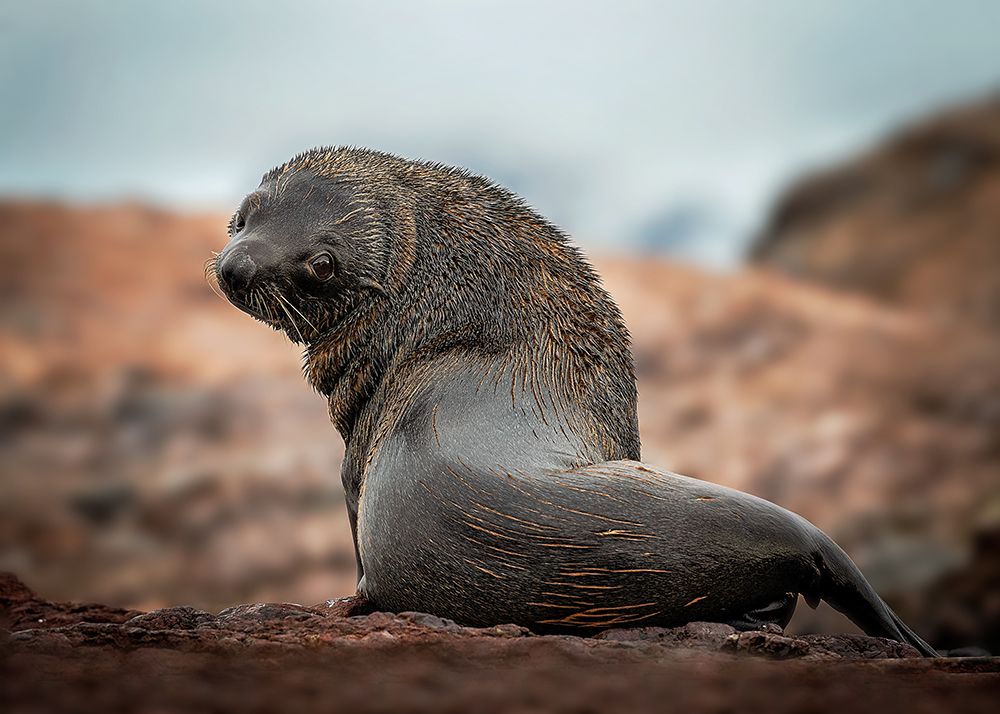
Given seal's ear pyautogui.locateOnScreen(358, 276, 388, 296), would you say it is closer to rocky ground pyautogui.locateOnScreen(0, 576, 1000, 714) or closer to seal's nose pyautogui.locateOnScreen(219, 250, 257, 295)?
seal's nose pyautogui.locateOnScreen(219, 250, 257, 295)

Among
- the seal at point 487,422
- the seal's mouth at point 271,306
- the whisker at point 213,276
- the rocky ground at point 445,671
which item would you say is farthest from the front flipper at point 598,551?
the whisker at point 213,276

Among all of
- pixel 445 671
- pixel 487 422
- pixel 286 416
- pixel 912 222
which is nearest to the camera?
pixel 445 671

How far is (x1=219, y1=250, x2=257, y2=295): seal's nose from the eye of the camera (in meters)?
5.93

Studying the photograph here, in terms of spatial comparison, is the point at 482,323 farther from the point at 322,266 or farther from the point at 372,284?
the point at 322,266

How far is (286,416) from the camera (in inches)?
753

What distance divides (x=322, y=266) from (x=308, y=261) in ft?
0.24

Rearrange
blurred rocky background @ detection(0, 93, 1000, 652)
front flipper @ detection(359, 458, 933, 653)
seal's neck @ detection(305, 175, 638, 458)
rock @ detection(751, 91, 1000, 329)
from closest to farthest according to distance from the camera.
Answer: front flipper @ detection(359, 458, 933, 653)
seal's neck @ detection(305, 175, 638, 458)
blurred rocky background @ detection(0, 93, 1000, 652)
rock @ detection(751, 91, 1000, 329)

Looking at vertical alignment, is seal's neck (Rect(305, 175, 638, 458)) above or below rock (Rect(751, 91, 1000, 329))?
below

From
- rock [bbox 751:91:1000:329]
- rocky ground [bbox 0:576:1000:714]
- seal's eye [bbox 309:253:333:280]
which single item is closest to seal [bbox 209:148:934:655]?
seal's eye [bbox 309:253:333:280]

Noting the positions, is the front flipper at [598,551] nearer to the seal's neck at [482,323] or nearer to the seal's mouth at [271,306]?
the seal's neck at [482,323]

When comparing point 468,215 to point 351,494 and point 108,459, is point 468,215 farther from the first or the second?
point 108,459

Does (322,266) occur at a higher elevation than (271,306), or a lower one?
higher

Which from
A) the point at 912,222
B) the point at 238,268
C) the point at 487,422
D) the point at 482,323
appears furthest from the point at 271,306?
the point at 912,222

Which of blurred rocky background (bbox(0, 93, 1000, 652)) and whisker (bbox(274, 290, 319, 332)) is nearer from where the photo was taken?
whisker (bbox(274, 290, 319, 332))
